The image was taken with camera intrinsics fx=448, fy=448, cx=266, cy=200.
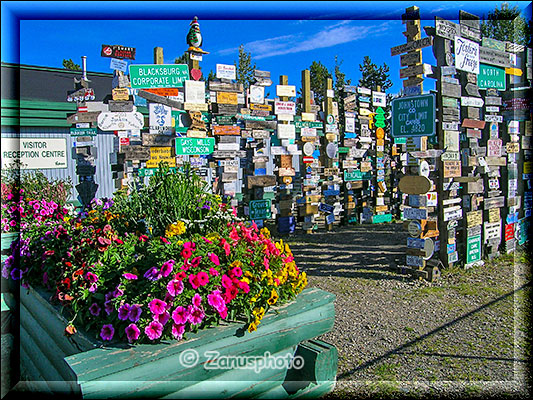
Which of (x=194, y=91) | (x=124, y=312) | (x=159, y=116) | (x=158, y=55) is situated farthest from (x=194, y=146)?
(x=124, y=312)

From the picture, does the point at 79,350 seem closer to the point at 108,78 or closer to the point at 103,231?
the point at 103,231

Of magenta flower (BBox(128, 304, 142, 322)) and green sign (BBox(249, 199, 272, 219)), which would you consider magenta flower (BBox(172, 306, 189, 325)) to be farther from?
green sign (BBox(249, 199, 272, 219))

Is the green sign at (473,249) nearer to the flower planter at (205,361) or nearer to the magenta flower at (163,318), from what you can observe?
the flower planter at (205,361)

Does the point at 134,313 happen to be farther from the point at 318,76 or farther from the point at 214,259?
the point at 318,76

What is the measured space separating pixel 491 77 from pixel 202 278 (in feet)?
23.8

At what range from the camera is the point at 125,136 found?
25.3 feet

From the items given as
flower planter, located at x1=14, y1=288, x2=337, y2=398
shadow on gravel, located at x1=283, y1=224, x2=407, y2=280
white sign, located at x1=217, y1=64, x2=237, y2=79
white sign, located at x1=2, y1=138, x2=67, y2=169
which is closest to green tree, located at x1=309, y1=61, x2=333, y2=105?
shadow on gravel, located at x1=283, y1=224, x2=407, y2=280

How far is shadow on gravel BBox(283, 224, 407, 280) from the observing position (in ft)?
24.5

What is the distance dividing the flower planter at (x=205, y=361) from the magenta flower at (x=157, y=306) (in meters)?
0.19

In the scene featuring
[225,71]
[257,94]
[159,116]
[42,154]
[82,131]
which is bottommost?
[42,154]

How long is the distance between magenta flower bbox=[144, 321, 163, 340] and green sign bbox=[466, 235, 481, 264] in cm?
628

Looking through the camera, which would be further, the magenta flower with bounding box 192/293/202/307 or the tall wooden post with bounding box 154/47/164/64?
the tall wooden post with bounding box 154/47/164/64

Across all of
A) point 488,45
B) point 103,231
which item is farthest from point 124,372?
point 488,45

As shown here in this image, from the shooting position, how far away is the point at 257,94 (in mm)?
9859
